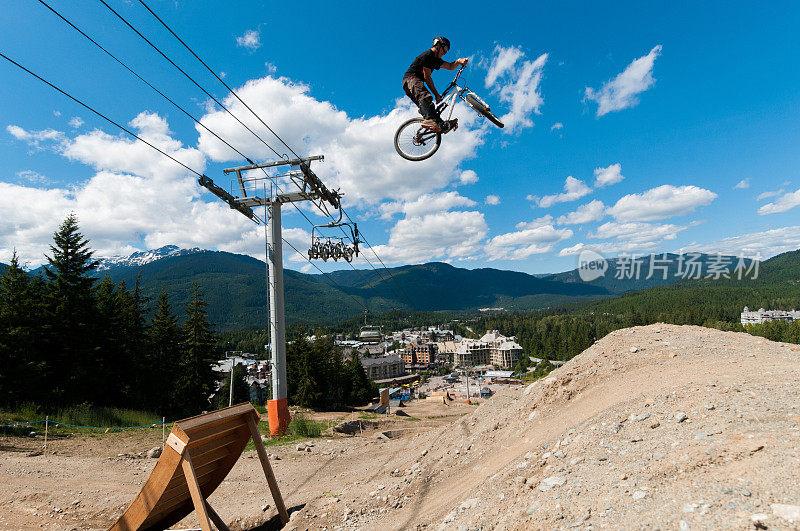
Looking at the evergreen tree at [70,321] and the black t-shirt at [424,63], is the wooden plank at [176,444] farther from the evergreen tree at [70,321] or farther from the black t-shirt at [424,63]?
the evergreen tree at [70,321]

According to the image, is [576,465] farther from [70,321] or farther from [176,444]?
[70,321]

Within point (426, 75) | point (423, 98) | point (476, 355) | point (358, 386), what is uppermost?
point (426, 75)

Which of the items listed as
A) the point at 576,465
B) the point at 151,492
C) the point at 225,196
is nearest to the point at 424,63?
the point at 576,465

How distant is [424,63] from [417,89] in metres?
0.54

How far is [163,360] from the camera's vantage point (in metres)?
30.7

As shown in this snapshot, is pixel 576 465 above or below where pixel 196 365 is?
above

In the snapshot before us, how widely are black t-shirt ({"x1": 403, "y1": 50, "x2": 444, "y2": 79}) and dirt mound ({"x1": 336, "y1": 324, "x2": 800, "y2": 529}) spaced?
777cm

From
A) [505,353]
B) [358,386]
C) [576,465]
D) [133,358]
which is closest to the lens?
[576,465]

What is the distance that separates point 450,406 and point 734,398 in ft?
142

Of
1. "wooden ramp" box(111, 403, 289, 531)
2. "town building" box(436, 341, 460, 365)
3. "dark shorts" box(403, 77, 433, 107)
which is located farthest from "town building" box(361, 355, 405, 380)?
"dark shorts" box(403, 77, 433, 107)

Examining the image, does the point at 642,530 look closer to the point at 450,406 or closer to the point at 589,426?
the point at 589,426

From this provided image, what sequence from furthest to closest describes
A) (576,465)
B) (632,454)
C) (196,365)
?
(196,365) → (576,465) → (632,454)

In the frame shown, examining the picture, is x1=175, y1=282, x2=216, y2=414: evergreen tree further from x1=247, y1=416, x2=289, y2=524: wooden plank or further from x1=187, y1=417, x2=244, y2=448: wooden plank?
x1=187, y1=417, x2=244, y2=448: wooden plank

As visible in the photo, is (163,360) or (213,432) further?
(163,360)
